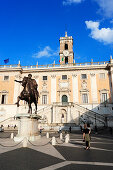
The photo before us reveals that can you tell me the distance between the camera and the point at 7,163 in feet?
18.2

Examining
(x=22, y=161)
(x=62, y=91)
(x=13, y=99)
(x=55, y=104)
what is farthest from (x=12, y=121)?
(x=22, y=161)

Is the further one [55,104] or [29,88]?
[55,104]

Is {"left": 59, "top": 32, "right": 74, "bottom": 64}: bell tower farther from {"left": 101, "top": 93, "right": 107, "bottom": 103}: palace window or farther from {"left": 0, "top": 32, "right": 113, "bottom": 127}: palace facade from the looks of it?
{"left": 101, "top": 93, "right": 107, "bottom": 103}: palace window

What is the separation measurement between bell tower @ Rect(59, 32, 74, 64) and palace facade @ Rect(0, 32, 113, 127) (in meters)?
6.25

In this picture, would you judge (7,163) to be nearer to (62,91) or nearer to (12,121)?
(12,121)

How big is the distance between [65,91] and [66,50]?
15118 millimetres

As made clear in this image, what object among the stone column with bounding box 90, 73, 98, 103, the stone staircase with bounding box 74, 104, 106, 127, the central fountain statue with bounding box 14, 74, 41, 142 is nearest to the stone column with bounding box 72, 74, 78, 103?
the stone staircase with bounding box 74, 104, 106, 127

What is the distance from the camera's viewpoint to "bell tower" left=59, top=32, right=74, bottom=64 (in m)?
41.8

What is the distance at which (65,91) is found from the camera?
33.5 metres

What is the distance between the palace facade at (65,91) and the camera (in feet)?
99.0

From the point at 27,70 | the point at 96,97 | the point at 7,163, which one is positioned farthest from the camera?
the point at 27,70

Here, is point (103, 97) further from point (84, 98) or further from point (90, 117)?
point (90, 117)

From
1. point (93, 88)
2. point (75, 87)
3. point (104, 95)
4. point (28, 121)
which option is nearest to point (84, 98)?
point (93, 88)

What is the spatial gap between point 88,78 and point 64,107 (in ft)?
30.6
